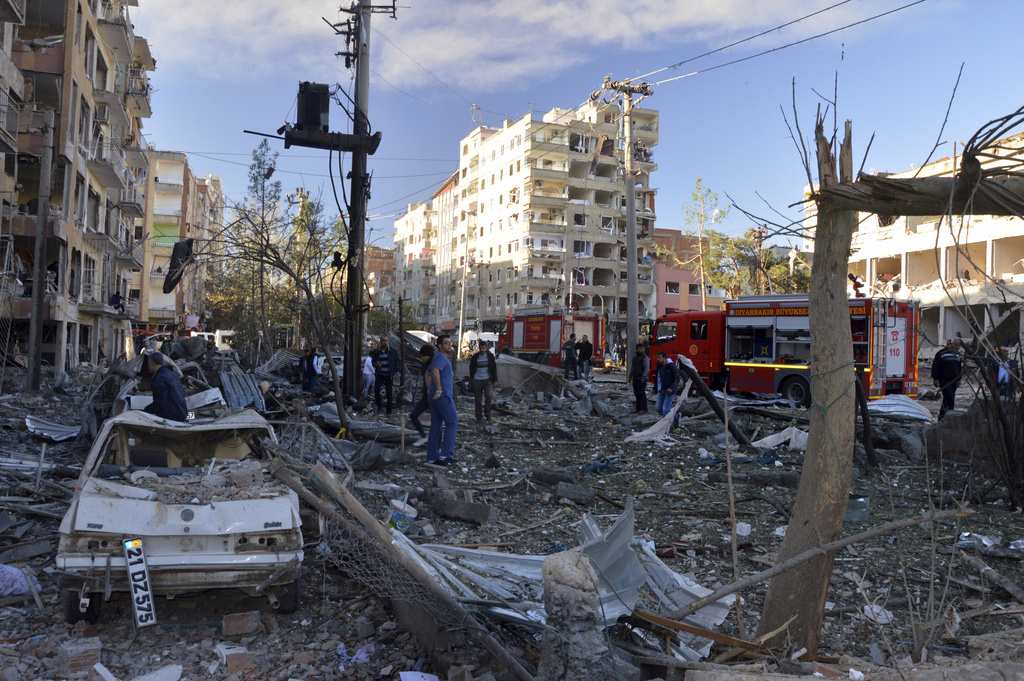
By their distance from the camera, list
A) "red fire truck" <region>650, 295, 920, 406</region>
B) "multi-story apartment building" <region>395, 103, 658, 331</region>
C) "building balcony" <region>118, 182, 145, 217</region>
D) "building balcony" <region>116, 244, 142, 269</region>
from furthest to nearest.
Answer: "multi-story apartment building" <region>395, 103, 658, 331</region> → "building balcony" <region>116, 244, 142, 269</region> → "building balcony" <region>118, 182, 145, 217</region> → "red fire truck" <region>650, 295, 920, 406</region>

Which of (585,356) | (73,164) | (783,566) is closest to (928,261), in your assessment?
(585,356)

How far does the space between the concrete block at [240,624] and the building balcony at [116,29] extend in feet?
113

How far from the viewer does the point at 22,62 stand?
24594mm

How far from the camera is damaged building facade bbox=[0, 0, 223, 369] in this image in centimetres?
2253

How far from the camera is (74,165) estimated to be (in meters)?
26.5

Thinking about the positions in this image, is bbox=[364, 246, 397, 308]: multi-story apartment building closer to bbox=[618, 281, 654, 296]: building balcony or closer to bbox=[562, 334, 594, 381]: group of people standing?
bbox=[618, 281, 654, 296]: building balcony

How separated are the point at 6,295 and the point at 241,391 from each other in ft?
23.6

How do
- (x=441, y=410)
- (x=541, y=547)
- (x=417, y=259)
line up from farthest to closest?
1. (x=417, y=259)
2. (x=441, y=410)
3. (x=541, y=547)

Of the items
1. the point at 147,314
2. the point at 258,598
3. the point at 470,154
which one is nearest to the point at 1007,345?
the point at 258,598

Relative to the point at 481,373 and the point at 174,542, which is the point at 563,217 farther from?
the point at 174,542

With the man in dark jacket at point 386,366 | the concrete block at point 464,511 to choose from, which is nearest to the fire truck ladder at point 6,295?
the man in dark jacket at point 386,366

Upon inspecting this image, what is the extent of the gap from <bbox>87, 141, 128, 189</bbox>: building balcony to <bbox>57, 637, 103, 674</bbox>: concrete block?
30504 mm

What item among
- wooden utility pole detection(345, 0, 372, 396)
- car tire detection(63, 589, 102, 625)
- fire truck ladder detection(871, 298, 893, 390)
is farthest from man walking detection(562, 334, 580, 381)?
car tire detection(63, 589, 102, 625)

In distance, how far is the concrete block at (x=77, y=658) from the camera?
3.87 m
